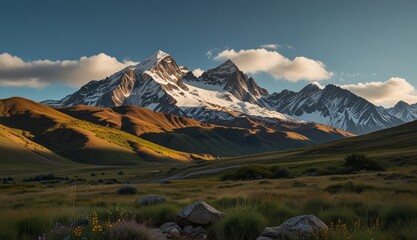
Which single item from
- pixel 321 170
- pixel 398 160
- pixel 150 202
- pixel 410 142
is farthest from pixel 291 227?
pixel 410 142

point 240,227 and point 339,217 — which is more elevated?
point 339,217

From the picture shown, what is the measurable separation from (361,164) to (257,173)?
19.2m

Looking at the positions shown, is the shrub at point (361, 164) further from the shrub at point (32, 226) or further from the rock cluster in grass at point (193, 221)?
the shrub at point (32, 226)

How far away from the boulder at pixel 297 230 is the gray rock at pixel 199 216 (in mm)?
3267

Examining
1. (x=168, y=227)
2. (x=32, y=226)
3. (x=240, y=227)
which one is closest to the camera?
(x=240, y=227)

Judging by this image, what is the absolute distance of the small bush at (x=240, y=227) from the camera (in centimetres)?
1227

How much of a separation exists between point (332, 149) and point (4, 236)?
146479mm

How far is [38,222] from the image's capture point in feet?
42.7

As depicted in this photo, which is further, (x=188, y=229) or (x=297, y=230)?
(x=188, y=229)

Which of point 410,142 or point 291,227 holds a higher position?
point 410,142

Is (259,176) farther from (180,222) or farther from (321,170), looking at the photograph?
(180,222)

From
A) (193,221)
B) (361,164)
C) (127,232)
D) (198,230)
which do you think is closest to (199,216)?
(193,221)

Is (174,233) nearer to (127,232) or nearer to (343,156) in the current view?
(127,232)

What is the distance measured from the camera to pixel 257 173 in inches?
2943
